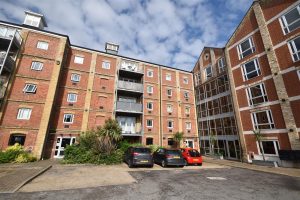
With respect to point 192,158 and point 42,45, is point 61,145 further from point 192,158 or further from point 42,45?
point 192,158

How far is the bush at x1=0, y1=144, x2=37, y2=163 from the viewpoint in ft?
41.2

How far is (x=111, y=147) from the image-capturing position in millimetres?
14969

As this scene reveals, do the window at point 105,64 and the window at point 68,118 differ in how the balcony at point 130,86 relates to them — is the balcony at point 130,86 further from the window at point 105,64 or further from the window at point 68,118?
the window at point 68,118

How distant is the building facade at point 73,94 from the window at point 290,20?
14552 mm

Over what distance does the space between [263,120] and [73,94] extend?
2218 centimetres

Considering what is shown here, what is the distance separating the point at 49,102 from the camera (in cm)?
1625

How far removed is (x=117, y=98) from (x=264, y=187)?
1839cm

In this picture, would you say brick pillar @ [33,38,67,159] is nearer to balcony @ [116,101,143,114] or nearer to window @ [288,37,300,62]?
balcony @ [116,101,143,114]

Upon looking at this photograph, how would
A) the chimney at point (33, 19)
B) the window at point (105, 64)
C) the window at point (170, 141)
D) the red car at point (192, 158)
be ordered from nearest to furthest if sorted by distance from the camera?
1. the red car at point (192, 158)
2. the chimney at point (33, 19)
3. the window at point (105, 64)
4. the window at point (170, 141)

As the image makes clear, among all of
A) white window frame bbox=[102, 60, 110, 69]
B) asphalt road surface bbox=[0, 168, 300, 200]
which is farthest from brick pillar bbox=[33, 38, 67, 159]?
asphalt road surface bbox=[0, 168, 300, 200]

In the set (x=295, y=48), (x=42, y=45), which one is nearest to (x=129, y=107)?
(x=42, y=45)

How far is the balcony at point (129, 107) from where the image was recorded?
2003cm

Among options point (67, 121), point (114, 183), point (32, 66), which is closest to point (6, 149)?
point (67, 121)

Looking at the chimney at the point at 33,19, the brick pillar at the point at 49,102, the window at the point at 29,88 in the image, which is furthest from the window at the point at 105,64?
the chimney at the point at 33,19
